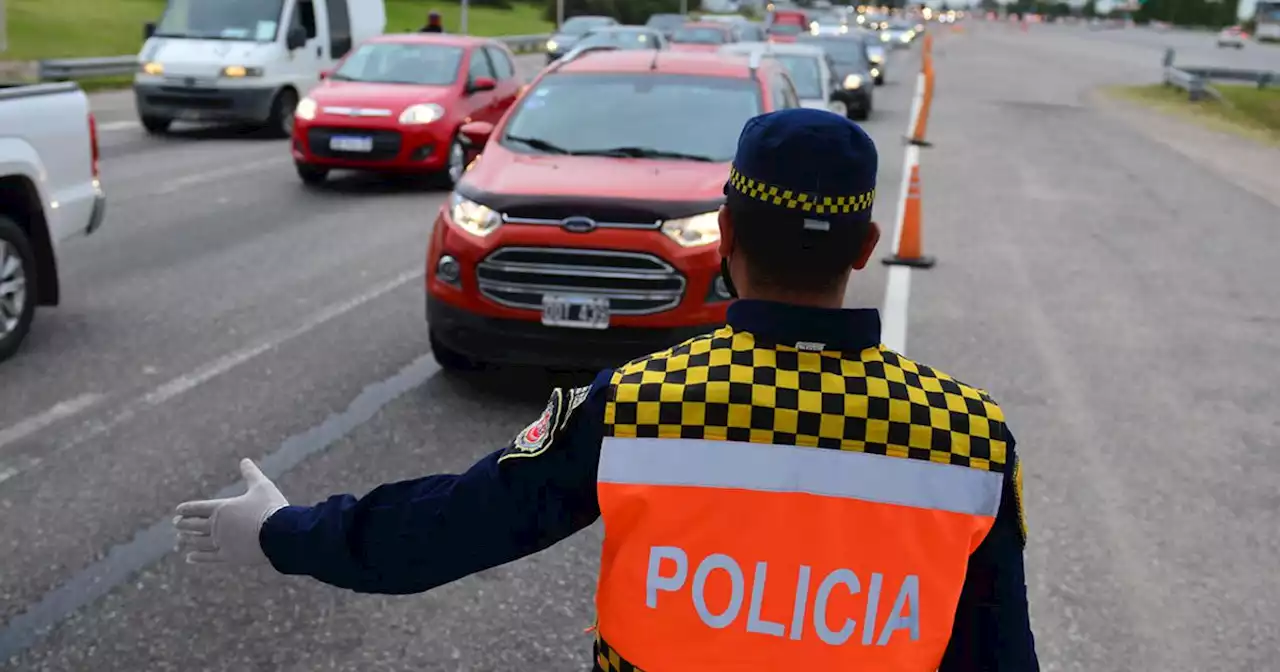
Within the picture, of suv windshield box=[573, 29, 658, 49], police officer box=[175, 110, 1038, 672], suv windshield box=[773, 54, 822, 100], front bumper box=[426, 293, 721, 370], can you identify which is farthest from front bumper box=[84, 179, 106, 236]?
suv windshield box=[573, 29, 658, 49]

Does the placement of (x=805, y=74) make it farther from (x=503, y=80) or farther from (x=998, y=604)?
(x=998, y=604)

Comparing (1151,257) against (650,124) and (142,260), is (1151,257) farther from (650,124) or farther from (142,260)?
(142,260)

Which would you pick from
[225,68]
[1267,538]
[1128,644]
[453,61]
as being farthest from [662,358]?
[225,68]

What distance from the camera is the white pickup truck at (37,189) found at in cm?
695

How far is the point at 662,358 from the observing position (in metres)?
1.75

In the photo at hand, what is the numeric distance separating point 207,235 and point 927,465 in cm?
1033

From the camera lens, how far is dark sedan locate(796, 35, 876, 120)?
25016mm

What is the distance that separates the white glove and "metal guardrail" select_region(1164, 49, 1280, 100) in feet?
110

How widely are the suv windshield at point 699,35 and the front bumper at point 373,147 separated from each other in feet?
81.1

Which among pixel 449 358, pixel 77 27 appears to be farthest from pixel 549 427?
pixel 77 27

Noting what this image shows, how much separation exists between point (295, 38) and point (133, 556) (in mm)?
15496

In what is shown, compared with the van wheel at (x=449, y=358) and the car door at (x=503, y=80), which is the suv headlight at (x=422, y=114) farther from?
the van wheel at (x=449, y=358)

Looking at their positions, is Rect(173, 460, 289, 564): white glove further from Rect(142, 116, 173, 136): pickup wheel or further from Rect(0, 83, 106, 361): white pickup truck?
Rect(142, 116, 173, 136): pickup wheel

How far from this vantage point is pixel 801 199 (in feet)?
5.55
